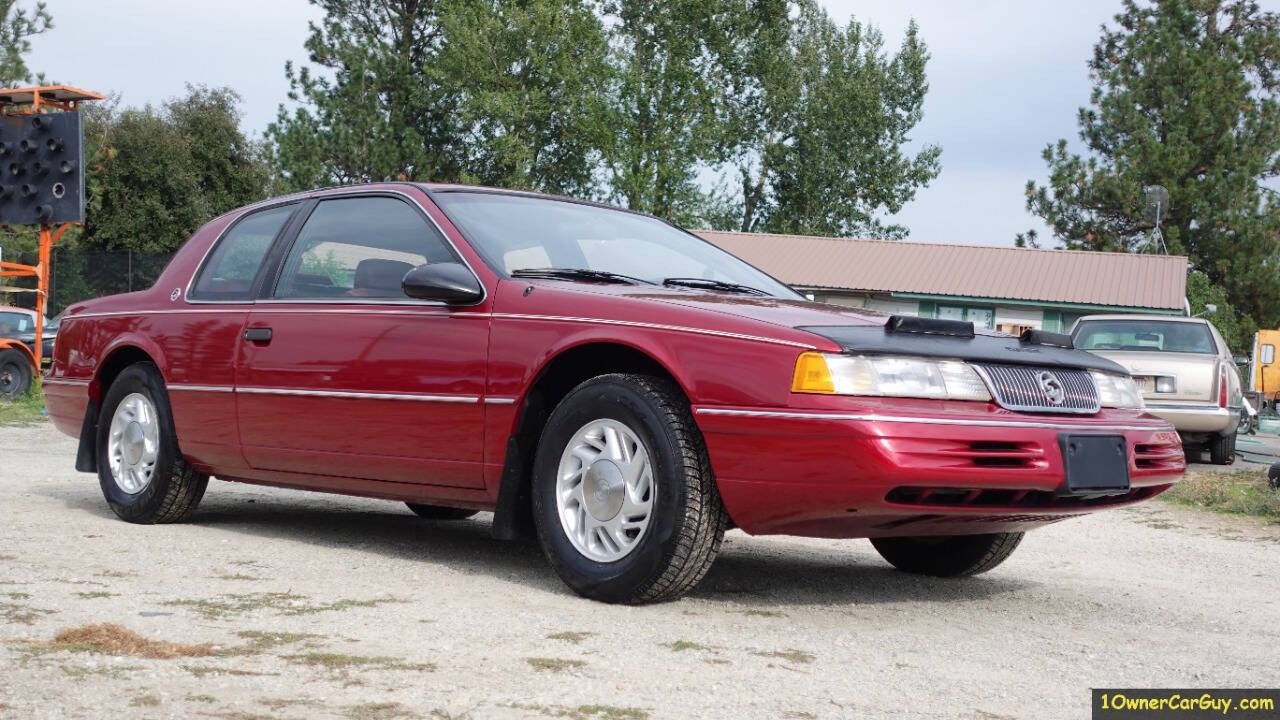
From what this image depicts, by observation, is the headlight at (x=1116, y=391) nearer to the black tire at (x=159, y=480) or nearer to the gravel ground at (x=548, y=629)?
the gravel ground at (x=548, y=629)

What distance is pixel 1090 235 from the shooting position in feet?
159

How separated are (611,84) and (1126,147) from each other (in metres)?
18.2

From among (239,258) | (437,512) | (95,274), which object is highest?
(95,274)

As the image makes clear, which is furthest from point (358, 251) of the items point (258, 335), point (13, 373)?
point (13, 373)

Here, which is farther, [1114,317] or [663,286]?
[1114,317]

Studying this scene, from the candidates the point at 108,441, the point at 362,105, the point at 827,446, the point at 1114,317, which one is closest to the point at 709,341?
the point at 827,446

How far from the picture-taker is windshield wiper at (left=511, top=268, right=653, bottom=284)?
16.7ft

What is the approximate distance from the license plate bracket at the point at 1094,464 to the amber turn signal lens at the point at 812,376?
0.80 metres

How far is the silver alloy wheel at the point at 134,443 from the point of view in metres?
6.38

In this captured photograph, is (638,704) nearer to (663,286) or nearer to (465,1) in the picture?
(663,286)

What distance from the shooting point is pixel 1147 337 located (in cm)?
1483

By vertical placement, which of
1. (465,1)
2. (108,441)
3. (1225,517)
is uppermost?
(465,1)

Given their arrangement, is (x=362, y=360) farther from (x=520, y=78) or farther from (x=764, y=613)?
(x=520, y=78)

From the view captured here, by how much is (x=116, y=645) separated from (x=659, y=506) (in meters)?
1.63
